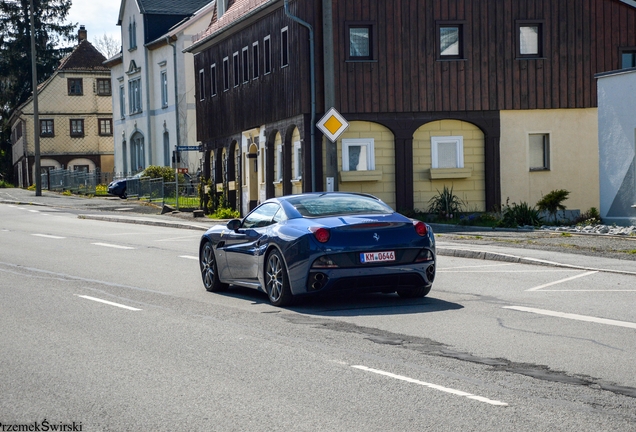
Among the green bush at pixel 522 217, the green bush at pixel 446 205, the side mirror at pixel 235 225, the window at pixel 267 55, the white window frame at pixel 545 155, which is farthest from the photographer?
the window at pixel 267 55

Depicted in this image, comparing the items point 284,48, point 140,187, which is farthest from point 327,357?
point 140,187

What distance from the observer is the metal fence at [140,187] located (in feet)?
155

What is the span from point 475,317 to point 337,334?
5.74 ft

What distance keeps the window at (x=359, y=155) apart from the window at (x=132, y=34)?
37.0m

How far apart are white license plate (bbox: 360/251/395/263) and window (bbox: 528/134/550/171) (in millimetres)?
21289

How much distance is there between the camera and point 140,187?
178 ft

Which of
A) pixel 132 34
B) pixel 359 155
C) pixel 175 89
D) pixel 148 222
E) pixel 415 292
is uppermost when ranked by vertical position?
pixel 132 34

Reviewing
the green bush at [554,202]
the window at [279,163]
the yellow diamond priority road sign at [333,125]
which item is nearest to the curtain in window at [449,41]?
the green bush at [554,202]

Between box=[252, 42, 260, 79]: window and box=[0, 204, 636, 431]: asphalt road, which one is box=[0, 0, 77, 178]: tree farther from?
box=[0, 204, 636, 431]: asphalt road

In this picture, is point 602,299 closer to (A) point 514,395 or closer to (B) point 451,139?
(A) point 514,395

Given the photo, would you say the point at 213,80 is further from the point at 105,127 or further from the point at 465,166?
the point at 105,127

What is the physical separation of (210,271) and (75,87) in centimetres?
7491

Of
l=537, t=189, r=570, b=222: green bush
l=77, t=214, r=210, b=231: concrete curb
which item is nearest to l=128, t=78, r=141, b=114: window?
l=77, t=214, r=210, b=231: concrete curb

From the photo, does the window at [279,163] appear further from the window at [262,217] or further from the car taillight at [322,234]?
the car taillight at [322,234]
